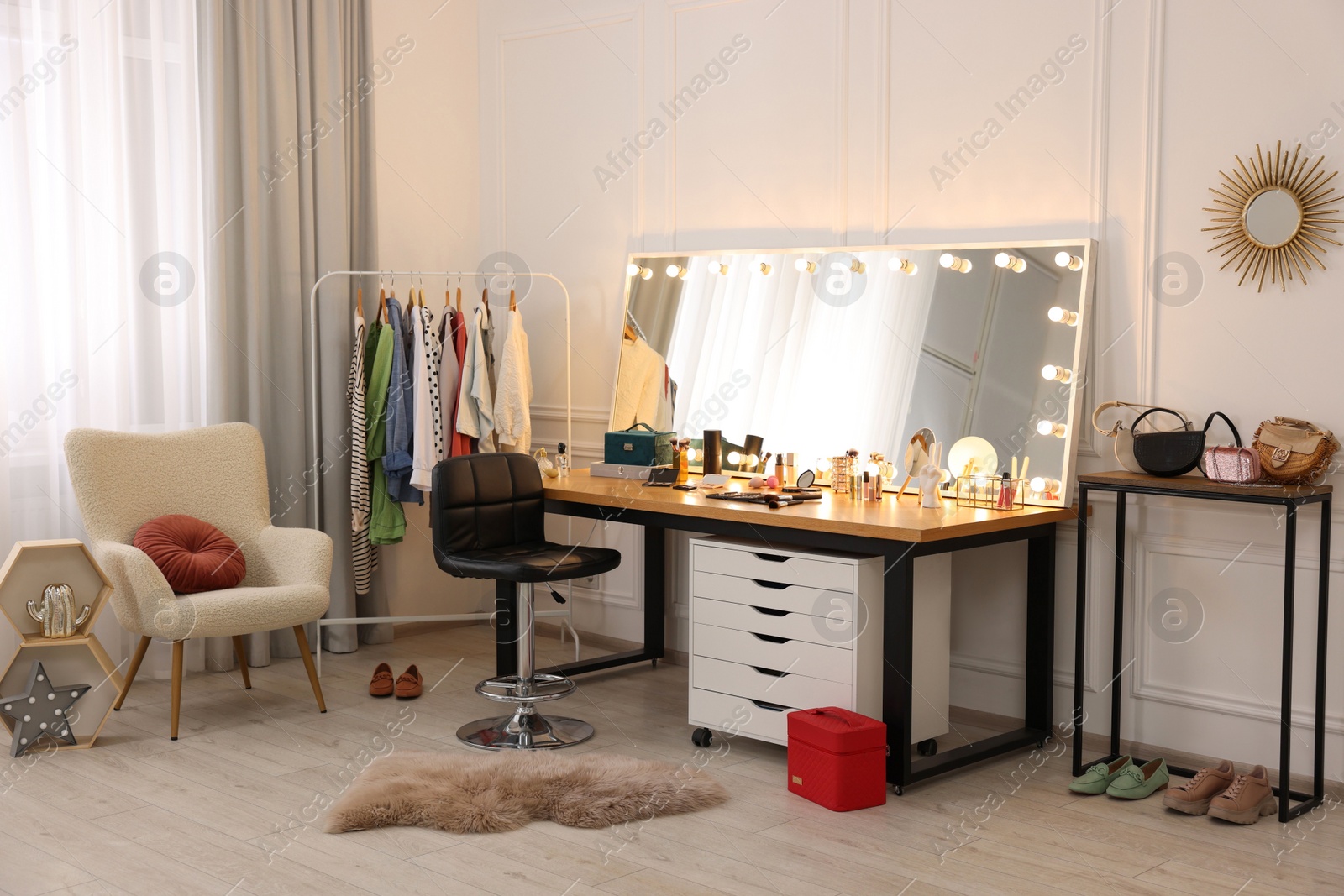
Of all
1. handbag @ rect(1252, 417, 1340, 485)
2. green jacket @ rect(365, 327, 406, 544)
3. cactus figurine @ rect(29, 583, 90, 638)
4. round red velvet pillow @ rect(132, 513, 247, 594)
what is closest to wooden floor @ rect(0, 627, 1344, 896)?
cactus figurine @ rect(29, 583, 90, 638)

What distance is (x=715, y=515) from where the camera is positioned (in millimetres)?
3605

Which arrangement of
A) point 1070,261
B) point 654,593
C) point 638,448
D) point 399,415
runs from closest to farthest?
point 1070,261 → point 638,448 → point 399,415 → point 654,593

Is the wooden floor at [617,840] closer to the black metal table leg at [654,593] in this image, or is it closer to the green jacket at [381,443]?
the black metal table leg at [654,593]

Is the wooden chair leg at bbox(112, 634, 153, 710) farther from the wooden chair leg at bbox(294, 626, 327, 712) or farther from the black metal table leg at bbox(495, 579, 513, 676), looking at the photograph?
the black metal table leg at bbox(495, 579, 513, 676)

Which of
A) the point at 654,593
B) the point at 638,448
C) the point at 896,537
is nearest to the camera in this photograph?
the point at 896,537

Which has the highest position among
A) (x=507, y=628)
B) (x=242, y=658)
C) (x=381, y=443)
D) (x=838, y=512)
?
(x=381, y=443)

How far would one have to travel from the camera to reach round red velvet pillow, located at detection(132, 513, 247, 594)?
3.85 meters

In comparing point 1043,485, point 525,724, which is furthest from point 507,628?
point 1043,485

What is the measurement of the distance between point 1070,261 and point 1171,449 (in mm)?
668

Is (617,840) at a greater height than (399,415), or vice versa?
(399,415)

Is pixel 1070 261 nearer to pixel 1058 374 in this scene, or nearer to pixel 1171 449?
pixel 1058 374

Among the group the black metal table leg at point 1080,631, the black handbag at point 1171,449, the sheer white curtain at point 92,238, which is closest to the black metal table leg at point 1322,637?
the black handbag at point 1171,449

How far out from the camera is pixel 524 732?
12.1 ft

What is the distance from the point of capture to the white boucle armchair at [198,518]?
3.70 m
